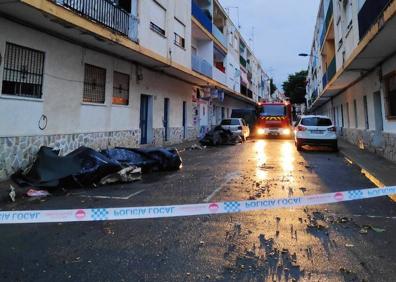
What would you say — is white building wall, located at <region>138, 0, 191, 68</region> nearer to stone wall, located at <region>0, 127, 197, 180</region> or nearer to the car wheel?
stone wall, located at <region>0, 127, 197, 180</region>

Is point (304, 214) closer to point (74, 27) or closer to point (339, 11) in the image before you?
point (74, 27)

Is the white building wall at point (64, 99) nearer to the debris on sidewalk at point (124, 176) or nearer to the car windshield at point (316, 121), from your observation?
the debris on sidewalk at point (124, 176)

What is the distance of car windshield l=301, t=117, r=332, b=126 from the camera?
17922 mm

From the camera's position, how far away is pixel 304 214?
6242mm

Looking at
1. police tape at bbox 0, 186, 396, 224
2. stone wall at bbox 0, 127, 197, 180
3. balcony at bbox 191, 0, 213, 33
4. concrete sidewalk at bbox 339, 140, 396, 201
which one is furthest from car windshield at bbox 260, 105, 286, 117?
police tape at bbox 0, 186, 396, 224

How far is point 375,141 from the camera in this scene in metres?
16.2

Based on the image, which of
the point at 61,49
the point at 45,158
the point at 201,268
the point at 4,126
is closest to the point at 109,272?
the point at 201,268

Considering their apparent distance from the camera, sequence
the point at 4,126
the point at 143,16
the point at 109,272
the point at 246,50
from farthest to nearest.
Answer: the point at 246,50, the point at 143,16, the point at 4,126, the point at 109,272

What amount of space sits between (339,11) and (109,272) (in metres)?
18.7

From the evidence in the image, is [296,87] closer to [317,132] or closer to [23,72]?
[317,132]

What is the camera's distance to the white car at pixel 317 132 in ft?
57.9

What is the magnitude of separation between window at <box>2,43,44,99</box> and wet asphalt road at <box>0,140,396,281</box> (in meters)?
4.03

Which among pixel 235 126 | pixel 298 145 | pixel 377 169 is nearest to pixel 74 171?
pixel 377 169

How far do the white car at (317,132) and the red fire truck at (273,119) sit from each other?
1085cm
